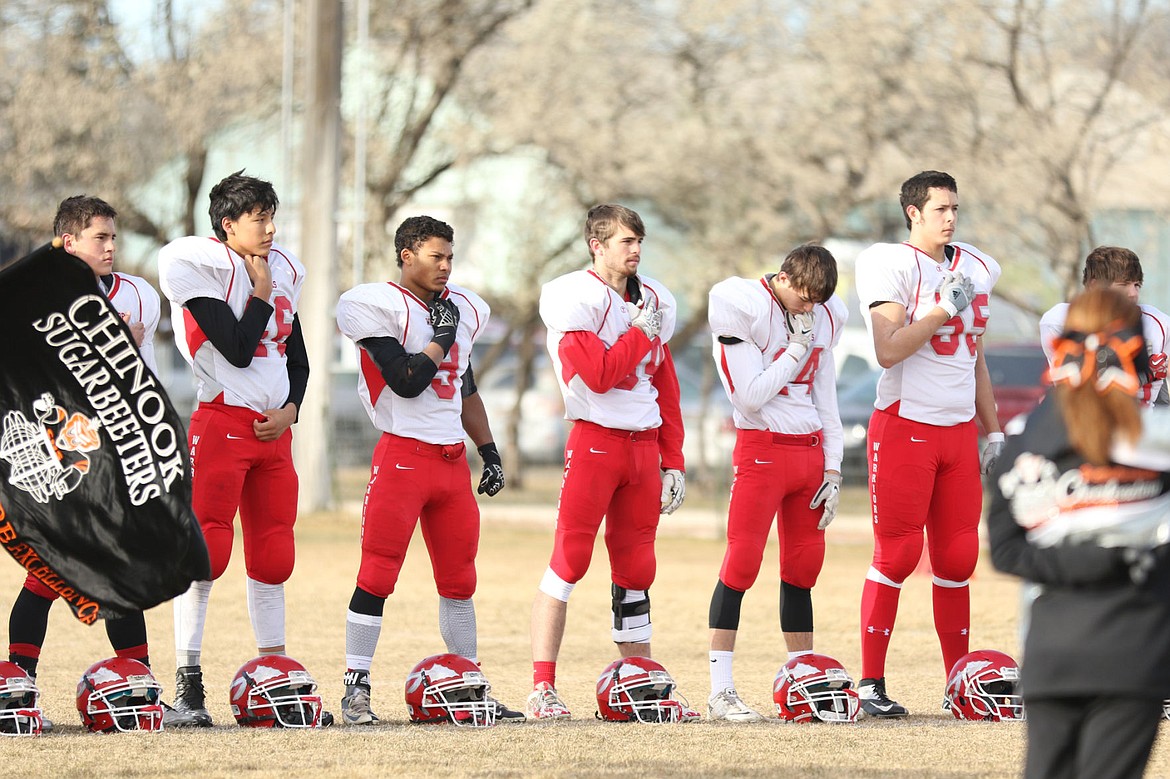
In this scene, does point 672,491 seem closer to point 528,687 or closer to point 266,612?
point 528,687

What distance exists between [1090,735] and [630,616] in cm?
357

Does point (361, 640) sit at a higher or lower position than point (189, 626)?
lower

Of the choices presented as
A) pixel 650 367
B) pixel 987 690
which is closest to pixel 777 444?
pixel 650 367

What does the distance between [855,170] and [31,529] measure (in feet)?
59.7

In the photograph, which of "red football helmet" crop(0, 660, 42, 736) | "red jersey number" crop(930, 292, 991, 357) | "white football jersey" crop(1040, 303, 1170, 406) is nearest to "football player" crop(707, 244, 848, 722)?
"red jersey number" crop(930, 292, 991, 357)

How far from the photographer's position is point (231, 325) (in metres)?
7.01

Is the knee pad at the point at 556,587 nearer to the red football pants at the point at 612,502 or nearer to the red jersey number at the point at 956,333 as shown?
the red football pants at the point at 612,502

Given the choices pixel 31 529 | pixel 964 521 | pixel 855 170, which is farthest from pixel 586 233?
pixel 855 170

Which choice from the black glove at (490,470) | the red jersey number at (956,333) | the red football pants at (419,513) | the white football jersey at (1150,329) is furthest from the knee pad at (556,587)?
the white football jersey at (1150,329)

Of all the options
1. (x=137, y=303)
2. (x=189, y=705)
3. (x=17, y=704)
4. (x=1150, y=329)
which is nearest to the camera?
(x=17, y=704)

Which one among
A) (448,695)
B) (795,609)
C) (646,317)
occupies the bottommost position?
(448,695)

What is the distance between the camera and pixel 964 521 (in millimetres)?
7676

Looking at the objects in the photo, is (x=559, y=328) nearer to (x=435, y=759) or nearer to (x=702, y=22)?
(x=435, y=759)

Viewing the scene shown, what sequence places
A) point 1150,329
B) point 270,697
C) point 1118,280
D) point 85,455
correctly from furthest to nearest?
point 1150,329
point 1118,280
point 270,697
point 85,455
